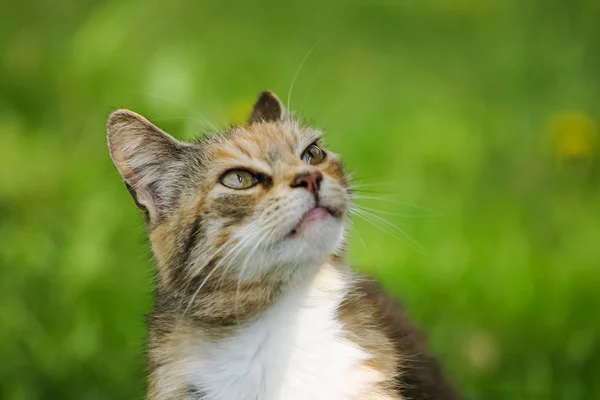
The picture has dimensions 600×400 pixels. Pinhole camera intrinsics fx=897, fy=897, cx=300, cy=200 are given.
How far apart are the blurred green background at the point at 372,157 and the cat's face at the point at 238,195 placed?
36 centimetres

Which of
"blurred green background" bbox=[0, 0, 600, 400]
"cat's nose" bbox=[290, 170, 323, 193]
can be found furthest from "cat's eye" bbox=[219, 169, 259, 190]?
"blurred green background" bbox=[0, 0, 600, 400]

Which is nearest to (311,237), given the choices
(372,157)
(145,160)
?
(145,160)

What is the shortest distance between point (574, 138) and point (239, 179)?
10.9 feet

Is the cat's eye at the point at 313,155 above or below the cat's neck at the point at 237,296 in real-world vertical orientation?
above

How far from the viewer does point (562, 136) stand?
558cm

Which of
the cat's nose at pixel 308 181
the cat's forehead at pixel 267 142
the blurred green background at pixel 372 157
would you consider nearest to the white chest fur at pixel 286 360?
the cat's nose at pixel 308 181

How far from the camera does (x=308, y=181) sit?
2703 millimetres

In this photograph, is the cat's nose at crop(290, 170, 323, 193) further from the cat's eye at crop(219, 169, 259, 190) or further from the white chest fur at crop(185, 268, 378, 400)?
the white chest fur at crop(185, 268, 378, 400)

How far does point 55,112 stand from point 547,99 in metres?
3.44

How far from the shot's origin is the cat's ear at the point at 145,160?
9.85ft

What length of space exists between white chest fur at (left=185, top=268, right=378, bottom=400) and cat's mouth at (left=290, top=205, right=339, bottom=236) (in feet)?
0.80

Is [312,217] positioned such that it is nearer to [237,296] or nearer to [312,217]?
[312,217]

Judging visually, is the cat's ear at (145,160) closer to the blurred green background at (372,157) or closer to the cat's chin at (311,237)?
the blurred green background at (372,157)

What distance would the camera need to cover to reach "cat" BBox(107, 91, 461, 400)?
271 cm
